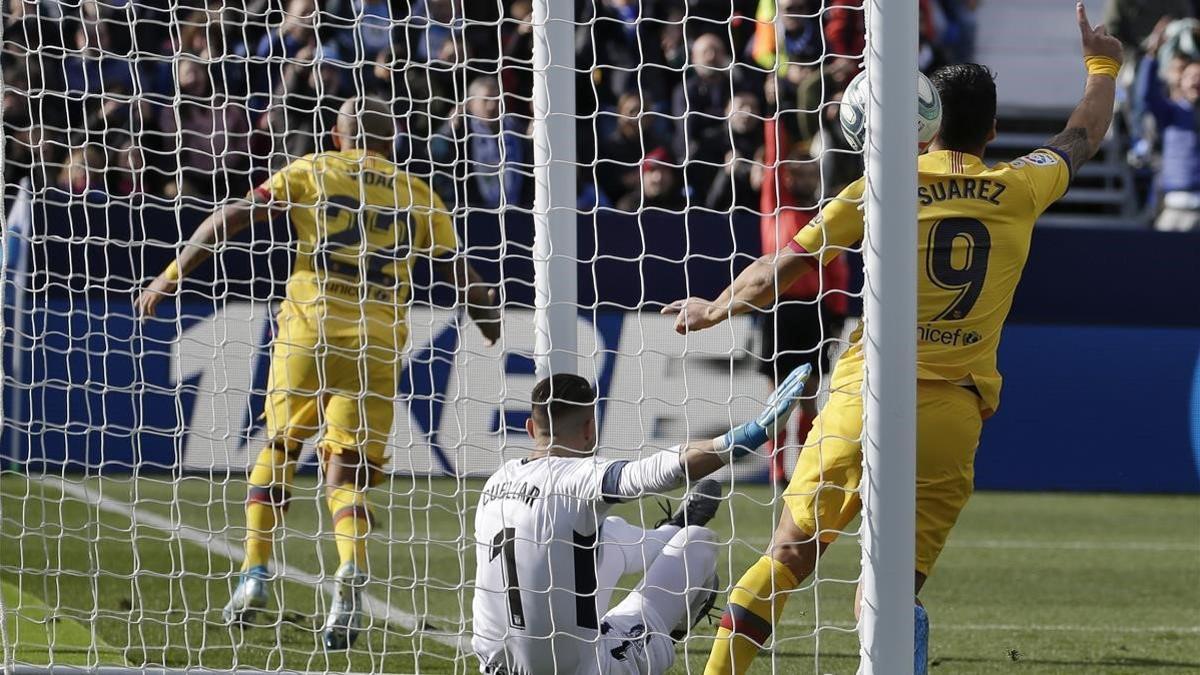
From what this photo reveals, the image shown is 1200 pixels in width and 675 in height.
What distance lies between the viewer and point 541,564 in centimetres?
416

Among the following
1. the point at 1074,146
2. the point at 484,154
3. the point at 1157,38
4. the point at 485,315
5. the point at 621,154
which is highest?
the point at 1074,146

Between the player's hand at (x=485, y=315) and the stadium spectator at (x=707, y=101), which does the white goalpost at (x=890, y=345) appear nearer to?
the player's hand at (x=485, y=315)

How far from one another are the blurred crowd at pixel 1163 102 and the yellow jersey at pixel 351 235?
8.02 meters

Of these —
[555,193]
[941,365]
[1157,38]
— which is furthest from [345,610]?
[1157,38]

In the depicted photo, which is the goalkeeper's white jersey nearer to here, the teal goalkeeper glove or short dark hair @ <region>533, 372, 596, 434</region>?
short dark hair @ <region>533, 372, 596, 434</region>

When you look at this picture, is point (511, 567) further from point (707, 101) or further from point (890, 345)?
point (707, 101)

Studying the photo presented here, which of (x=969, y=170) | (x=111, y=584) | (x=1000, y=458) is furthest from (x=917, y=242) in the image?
(x=1000, y=458)

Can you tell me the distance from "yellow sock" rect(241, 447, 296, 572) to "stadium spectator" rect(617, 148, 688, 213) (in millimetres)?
3821

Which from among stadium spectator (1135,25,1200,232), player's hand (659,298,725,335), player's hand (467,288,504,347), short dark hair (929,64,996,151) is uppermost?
short dark hair (929,64,996,151)

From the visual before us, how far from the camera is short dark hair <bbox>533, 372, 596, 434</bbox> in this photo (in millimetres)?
4203

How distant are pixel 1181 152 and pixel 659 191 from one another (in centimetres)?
528

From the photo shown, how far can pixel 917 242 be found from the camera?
3.84 metres

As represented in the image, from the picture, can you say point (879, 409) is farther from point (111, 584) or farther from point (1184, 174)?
point (1184, 174)

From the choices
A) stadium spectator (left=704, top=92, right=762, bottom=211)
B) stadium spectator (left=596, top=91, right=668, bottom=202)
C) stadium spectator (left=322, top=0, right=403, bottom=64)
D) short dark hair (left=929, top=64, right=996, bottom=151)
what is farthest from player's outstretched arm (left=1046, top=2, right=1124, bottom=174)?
stadium spectator (left=596, top=91, right=668, bottom=202)
